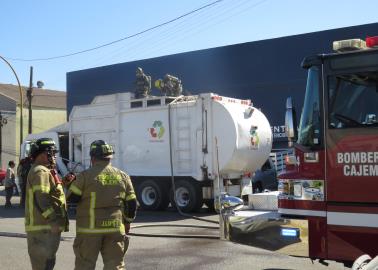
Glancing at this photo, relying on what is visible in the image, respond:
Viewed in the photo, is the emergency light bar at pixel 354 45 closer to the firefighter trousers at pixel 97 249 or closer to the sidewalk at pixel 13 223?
the firefighter trousers at pixel 97 249

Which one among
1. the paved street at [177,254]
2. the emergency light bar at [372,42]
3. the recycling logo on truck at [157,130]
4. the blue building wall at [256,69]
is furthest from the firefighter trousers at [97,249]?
the blue building wall at [256,69]

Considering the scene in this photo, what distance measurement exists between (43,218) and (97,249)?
622mm

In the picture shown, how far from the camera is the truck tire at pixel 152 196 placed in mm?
15992

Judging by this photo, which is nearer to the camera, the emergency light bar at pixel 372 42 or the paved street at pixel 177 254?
the emergency light bar at pixel 372 42

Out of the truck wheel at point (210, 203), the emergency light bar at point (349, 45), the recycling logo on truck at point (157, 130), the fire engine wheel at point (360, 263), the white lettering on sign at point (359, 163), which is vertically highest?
the emergency light bar at point (349, 45)

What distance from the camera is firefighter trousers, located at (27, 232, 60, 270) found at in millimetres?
5262

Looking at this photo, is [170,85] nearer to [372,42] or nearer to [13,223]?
[13,223]

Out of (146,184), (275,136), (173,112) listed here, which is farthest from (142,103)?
(275,136)

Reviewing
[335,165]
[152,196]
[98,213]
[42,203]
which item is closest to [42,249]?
[42,203]

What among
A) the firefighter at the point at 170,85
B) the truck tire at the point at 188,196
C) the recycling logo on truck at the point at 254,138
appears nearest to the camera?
the truck tire at the point at 188,196

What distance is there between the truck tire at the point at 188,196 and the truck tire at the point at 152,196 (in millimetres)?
354

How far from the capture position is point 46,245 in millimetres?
5293

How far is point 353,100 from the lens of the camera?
216 inches

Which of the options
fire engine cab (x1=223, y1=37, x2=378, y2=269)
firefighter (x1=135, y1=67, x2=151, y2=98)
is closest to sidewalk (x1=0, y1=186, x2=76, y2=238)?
firefighter (x1=135, y1=67, x2=151, y2=98)
